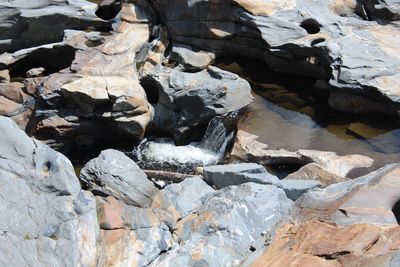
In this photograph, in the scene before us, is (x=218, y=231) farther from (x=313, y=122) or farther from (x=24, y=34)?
(x=24, y=34)

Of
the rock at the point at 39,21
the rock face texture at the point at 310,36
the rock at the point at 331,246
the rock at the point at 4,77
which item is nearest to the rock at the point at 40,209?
the rock at the point at 331,246

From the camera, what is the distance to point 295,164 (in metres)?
10.0

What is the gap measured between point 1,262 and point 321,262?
3142 millimetres

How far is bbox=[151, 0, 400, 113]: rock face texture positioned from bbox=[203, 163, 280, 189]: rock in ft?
12.7

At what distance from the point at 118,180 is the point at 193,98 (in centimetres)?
324

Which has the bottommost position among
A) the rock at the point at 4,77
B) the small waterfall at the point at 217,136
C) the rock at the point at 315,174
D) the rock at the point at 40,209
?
the rock at the point at 4,77

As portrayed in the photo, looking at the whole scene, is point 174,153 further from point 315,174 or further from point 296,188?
point 296,188

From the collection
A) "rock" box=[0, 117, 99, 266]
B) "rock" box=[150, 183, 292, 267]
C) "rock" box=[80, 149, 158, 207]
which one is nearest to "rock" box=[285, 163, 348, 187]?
"rock" box=[150, 183, 292, 267]

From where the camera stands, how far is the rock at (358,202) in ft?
19.7

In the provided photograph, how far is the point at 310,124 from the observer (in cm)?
1127

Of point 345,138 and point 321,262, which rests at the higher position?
point 321,262

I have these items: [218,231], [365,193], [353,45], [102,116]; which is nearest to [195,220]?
[218,231]

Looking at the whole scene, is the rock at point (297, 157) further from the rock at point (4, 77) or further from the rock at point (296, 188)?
the rock at point (4, 77)

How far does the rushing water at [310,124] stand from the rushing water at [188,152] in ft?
1.89
